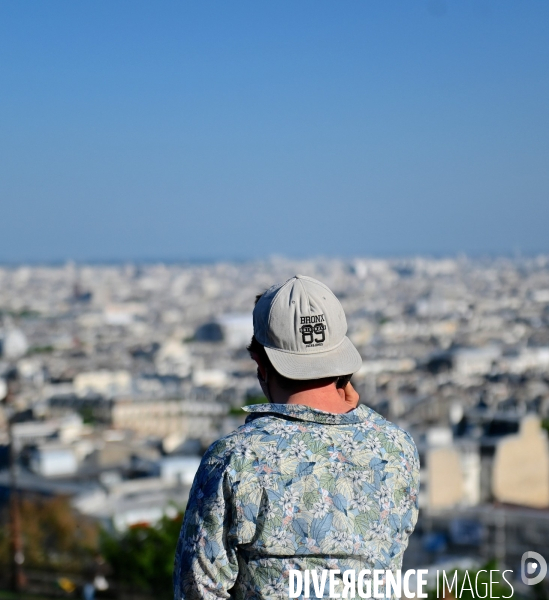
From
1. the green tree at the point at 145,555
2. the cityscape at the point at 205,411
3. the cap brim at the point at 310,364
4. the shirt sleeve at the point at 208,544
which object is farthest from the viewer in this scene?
the cityscape at the point at 205,411

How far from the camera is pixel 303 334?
198 centimetres

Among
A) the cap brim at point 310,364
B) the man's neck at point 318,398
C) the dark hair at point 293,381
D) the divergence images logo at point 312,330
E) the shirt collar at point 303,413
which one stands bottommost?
the shirt collar at point 303,413

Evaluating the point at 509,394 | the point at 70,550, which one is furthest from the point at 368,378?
Result: the point at 70,550

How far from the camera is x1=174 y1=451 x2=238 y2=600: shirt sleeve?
6.12ft

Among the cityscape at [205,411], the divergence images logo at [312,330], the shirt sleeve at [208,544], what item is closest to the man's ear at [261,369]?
the divergence images logo at [312,330]

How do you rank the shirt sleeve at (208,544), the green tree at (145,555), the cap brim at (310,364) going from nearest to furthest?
1. the shirt sleeve at (208,544)
2. the cap brim at (310,364)
3. the green tree at (145,555)

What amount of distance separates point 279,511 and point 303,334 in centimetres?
32

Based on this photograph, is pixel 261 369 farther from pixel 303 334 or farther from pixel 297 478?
pixel 297 478

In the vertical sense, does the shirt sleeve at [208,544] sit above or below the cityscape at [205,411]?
above

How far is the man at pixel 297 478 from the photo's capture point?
6.14 feet

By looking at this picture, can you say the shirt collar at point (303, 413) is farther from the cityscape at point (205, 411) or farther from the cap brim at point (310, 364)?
the cityscape at point (205, 411)

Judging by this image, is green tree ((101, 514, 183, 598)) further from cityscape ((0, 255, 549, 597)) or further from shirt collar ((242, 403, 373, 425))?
shirt collar ((242, 403, 373, 425))

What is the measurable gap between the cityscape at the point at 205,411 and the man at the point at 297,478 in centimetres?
43

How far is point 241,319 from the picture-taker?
84.4m
